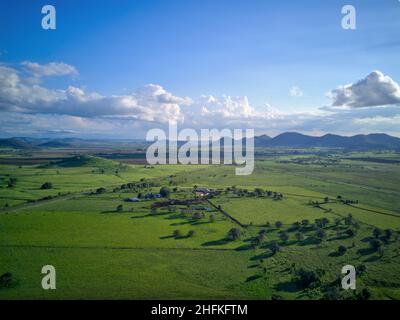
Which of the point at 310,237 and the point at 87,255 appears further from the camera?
the point at 310,237

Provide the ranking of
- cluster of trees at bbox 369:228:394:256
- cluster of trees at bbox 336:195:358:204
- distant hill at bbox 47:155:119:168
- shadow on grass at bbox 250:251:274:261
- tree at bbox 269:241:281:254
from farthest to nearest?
1. distant hill at bbox 47:155:119:168
2. cluster of trees at bbox 336:195:358:204
3. cluster of trees at bbox 369:228:394:256
4. tree at bbox 269:241:281:254
5. shadow on grass at bbox 250:251:274:261

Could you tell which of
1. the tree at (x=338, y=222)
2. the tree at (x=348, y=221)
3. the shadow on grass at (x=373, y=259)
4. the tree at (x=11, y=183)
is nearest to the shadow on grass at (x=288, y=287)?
the shadow on grass at (x=373, y=259)

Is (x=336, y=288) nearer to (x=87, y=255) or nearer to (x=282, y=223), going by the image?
(x=282, y=223)

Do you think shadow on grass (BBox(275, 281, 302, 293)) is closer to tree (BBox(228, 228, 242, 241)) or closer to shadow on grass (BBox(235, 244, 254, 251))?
shadow on grass (BBox(235, 244, 254, 251))

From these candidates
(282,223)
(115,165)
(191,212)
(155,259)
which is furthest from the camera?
(115,165)

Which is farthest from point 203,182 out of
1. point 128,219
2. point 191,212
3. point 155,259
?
point 155,259

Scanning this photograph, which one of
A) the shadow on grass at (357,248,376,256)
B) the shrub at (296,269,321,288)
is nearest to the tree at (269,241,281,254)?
the shrub at (296,269,321,288)

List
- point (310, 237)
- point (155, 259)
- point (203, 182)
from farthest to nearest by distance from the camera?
point (203, 182) < point (310, 237) < point (155, 259)

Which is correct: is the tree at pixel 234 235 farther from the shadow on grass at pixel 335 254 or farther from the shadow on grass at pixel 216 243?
the shadow on grass at pixel 335 254
